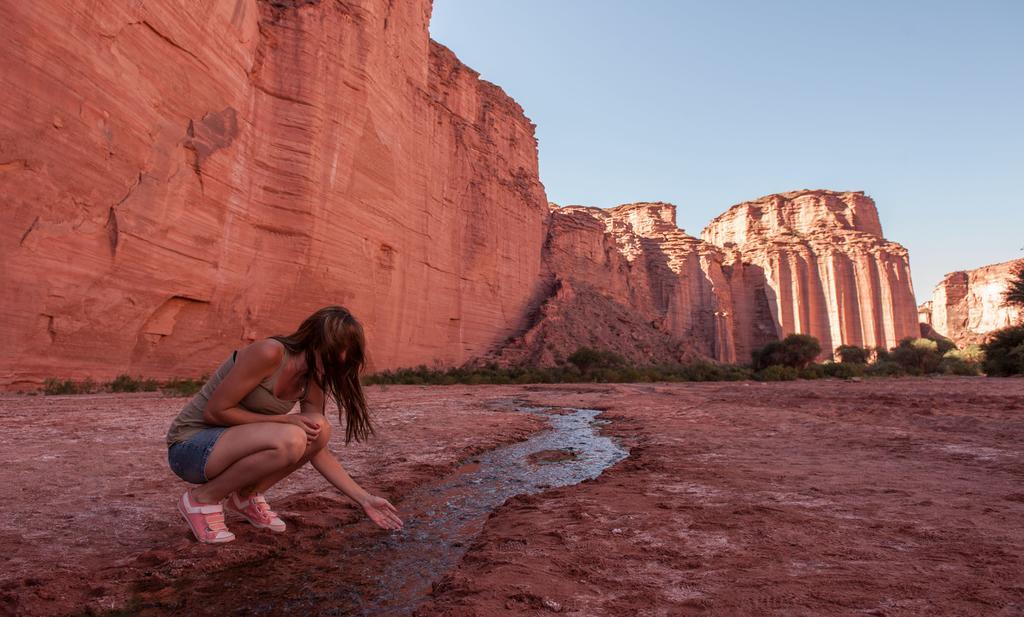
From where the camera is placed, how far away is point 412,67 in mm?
26484

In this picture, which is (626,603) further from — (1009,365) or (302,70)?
(1009,365)

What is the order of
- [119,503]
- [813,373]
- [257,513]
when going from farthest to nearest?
1. [813,373]
2. [119,503]
3. [257,513]

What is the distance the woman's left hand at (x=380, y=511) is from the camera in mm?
2748

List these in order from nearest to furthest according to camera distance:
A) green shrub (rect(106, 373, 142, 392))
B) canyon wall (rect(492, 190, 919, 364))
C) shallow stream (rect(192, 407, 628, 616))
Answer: shallow stream (rect(192, 407, 628, 616)) → green shrub (rect(106, 373, 142, 392)) → canyon wall (rect(492, 190, 919, 364))

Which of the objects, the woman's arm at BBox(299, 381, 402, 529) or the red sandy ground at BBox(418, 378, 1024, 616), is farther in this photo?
the woman's arm at BBox(299, 381, 402, 529)

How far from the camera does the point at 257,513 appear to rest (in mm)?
2908

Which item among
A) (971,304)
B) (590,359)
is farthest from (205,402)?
(971,304)

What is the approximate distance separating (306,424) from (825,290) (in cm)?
7029

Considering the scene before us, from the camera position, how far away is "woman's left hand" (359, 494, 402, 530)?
9.02 feet

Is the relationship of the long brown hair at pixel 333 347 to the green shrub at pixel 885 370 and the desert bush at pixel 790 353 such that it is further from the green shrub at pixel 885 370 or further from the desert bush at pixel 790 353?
the desert bush at pixel 790 353

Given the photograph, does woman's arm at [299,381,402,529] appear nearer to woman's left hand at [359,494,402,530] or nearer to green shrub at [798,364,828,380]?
woman's left hand at [359,494,402,530]

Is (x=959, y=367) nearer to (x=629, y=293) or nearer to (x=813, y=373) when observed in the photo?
(x=813, y=373)

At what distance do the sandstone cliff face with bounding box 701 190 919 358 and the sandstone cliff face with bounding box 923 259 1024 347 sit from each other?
923 cm

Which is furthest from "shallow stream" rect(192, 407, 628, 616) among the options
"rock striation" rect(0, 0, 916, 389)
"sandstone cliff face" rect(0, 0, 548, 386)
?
"rock striation" rect(0, 0, 916, 389)
